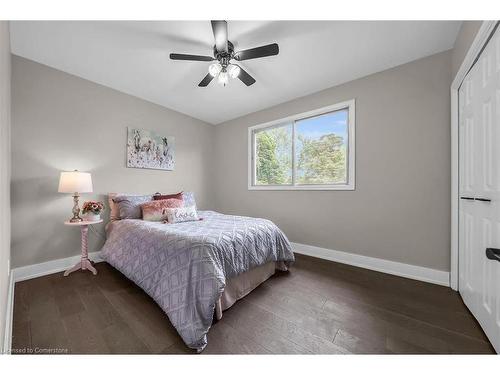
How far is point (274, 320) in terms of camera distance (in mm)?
1521

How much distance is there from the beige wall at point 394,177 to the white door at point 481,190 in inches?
10.1

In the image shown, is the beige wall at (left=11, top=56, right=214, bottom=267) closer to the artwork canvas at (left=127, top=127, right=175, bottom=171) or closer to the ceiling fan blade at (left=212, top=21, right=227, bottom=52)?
the artwork canvas at (left=127, top=127, right=175, bottom=171)

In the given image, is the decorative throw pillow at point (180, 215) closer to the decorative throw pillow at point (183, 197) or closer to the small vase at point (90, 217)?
the decorative throw pillow at point (183, 197)

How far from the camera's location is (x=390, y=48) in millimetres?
2057

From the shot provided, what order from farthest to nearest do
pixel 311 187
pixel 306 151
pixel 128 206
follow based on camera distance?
pixel 306 151 < pixel 311 187 < pixel 128 206

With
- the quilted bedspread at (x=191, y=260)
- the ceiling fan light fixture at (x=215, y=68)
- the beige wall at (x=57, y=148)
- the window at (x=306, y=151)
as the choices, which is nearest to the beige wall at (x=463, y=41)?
the window at (x=306, y=151)

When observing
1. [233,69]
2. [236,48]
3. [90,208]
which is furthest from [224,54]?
[90,208]

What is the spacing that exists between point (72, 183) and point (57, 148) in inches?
24.5

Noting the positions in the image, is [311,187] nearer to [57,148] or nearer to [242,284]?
[242,284]

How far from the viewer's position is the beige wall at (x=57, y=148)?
2199mm
